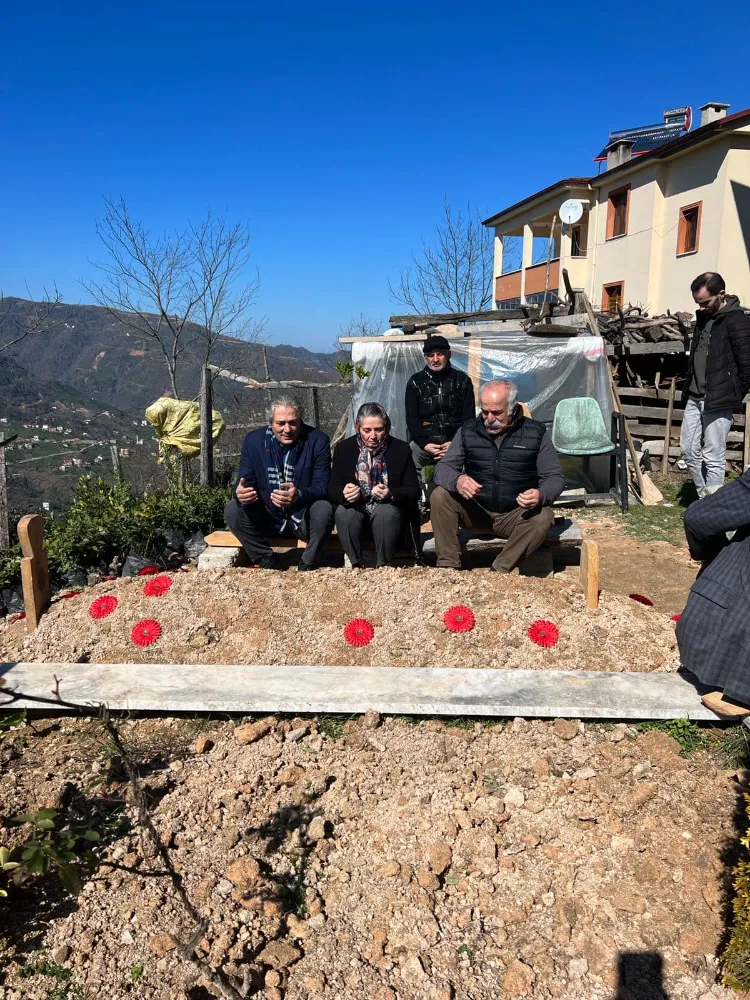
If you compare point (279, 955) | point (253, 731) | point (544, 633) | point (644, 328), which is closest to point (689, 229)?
point (644, 328)

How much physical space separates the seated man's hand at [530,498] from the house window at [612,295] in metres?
17.1

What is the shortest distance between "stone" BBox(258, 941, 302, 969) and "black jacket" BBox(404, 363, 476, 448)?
4.47 meters

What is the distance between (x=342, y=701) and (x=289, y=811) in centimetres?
57

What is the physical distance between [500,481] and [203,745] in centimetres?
246

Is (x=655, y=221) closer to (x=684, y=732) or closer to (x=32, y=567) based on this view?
(x=684, y=732)

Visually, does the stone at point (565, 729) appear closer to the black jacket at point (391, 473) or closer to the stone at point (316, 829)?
the stone at point (316, 829)

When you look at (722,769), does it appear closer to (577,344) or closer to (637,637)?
(637,637)

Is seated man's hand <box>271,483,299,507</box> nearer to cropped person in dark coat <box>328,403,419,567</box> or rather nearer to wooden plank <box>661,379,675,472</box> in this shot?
cropped person in dark coat <box>328,403,419,567</box>

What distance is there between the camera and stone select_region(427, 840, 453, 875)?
2097 mm

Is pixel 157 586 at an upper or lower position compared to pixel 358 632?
upper

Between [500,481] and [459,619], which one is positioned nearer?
[459,619]

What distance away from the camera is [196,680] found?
2973mm

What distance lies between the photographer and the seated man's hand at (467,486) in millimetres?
4148

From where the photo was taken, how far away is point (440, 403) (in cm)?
582
